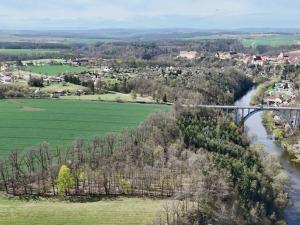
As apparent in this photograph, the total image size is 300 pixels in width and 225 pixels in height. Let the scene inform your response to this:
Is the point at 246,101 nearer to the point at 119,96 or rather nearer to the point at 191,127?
the point at 119,96

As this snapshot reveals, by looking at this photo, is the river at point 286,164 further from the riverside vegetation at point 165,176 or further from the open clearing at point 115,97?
the open clearing at point 115,97

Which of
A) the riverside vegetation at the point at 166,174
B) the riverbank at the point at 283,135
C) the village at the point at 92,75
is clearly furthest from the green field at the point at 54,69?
the riverside vegetation at the point at 166,174

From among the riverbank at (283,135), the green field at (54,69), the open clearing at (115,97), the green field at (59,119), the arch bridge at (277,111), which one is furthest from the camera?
the green field at (54,69)

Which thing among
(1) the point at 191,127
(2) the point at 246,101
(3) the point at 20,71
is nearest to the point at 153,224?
(1) the point at 191,127

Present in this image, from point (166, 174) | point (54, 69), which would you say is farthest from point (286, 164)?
point (54, 69)

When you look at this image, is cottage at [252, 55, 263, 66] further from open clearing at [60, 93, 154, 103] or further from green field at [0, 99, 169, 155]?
green field at [0, 99, 169, 155]

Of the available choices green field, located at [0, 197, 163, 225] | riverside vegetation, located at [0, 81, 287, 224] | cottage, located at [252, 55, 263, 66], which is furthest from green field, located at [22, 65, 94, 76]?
green field, located at [0, 197, 163, 225]

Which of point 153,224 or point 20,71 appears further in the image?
point 20,71
